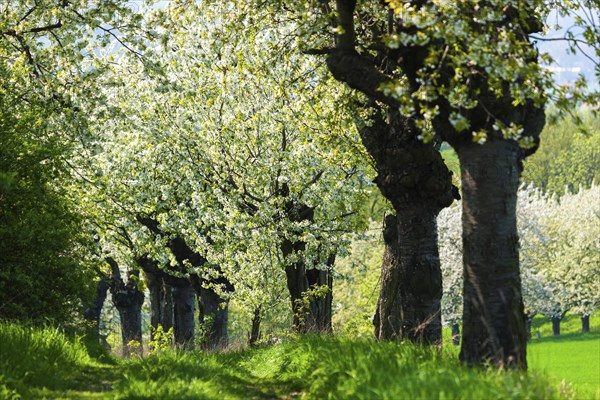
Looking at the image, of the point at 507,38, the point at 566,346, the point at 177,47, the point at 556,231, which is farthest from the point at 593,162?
the point at 507,38

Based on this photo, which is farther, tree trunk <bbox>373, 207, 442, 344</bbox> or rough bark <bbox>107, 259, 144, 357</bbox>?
rough bark <bbox>107, 259, 144, 357</bbox>

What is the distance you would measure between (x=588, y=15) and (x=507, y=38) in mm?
1806

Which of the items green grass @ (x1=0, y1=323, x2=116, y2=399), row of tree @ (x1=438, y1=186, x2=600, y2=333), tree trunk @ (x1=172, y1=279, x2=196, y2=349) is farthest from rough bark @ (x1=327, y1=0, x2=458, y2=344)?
row of tree @ (x1=438, y1=186, x2=600, y2=333)

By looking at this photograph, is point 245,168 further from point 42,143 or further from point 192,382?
point 192,382

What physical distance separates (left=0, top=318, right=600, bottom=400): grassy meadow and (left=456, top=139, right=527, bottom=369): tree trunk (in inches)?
14.2

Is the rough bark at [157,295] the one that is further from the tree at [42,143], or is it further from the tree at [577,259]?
the tree at [577,259]

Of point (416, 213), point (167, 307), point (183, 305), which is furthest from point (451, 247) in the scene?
point (416, 213)

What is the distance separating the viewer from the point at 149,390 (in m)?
8.16

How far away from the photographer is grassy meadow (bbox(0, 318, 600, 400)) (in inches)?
269

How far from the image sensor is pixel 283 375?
1108 cm

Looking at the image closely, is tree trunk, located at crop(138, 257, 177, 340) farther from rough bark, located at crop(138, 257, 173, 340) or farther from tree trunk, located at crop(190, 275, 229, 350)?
tree trunk, located at crop(190, 275, 229, 350)

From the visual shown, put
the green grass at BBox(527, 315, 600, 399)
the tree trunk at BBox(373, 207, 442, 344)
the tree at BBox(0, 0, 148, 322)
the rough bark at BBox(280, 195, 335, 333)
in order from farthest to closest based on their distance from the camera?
1. the green grass at BBox(527, 315, 600, 399)
2. the rough bark at BBox(280, 195, 335, 333)
3. the tree at BBox(0, 0, 148, 322)
4. the tree trunk at BBox(373, 207, 442, 344)

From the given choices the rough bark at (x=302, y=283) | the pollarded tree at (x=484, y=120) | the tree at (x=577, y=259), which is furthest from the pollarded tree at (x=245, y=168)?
the tree at (x=577, y=259)

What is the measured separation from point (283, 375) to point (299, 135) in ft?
37.2
